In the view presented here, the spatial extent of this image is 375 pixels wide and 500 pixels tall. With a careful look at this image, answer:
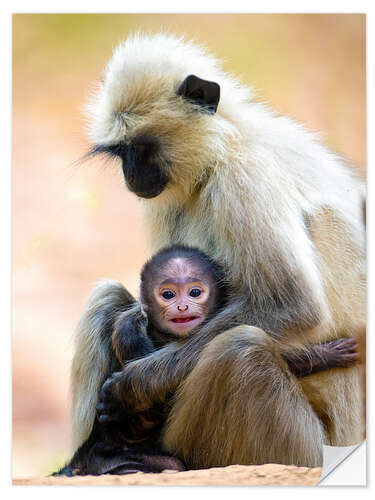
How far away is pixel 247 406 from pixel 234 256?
838 mm

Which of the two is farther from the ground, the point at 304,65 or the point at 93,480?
the point at 304,65

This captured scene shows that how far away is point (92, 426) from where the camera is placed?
5.43 meters

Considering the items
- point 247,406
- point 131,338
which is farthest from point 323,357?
point 131,338

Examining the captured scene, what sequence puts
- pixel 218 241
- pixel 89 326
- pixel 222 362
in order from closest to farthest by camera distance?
pixel 222 362 → pixel 218 241 → pixel 89 326

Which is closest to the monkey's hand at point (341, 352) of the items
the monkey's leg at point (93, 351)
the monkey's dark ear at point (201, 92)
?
the monkey's leg at point (93, 351)

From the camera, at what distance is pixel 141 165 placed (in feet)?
17.2

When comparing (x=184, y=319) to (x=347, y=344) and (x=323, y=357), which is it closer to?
(x=323, y=357)

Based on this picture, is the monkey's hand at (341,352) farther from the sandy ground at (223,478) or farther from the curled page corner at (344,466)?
the sandy ground at (223,478)

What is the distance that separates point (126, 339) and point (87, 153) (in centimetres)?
114

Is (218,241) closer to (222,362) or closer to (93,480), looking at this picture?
(222,362)

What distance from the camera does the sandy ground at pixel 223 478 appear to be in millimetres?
4914

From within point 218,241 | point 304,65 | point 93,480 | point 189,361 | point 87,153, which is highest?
point 304,65

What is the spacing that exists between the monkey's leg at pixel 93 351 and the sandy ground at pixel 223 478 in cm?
34

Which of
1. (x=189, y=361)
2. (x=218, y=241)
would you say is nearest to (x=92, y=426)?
(x=189, y=361)
